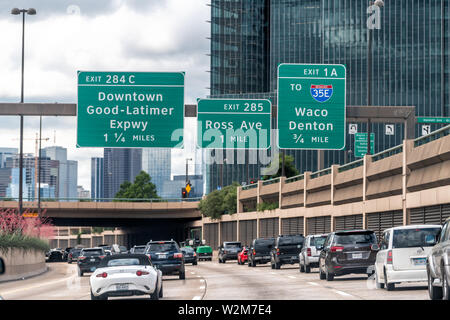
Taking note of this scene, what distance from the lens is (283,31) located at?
166250 millimetres

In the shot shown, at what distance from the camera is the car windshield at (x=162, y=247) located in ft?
125

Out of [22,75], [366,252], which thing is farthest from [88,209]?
[366,252]

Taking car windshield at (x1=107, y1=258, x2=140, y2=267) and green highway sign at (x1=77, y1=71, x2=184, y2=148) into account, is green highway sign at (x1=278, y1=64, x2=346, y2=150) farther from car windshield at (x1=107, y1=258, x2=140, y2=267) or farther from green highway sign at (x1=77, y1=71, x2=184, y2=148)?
car windshield at (x1=107, y1=258, x2=140, y2=267)

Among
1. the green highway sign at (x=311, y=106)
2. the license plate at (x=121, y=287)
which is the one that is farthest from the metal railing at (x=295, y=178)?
the license plate at (x=121, y=287)

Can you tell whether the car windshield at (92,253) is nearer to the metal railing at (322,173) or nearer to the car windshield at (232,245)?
the metal railing at (322,173)

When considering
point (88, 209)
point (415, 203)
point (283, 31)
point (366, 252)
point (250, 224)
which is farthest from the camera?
point (283, 31)

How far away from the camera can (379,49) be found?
151750 mm

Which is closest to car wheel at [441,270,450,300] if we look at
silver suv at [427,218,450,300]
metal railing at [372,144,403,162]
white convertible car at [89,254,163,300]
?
silver suv at [427,218,450,300]

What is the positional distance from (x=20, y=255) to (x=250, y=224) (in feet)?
167

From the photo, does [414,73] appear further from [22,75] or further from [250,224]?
[22,75]

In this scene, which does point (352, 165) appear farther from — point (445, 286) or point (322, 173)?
point (445, 286)

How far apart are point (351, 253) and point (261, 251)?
26.3 meters

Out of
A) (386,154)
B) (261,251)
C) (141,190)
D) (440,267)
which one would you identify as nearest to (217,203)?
(261,251)

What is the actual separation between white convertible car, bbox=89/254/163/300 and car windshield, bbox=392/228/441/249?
23.0 ft
